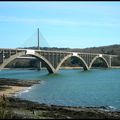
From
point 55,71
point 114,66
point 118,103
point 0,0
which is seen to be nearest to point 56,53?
point 55,71

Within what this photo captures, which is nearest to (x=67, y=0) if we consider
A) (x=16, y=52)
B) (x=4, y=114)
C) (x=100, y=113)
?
(x=4, y=114)

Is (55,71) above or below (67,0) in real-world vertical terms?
below

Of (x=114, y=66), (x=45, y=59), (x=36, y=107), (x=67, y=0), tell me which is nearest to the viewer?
(x=67, y=0)

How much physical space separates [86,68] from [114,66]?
1695 inches

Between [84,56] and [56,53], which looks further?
[84,56]

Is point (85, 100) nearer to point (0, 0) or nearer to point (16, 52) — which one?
point (0, 0)

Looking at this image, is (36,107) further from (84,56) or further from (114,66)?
(114,66)

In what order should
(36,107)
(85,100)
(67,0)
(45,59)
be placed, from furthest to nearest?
(45,59), (85,100), (36,107), (67,0)

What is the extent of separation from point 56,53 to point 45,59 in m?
9.97

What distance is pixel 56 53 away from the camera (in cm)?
12256

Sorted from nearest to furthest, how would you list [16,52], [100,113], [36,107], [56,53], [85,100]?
[100,113] → [36,107] → [85,100] → [16,52] → [56,53]

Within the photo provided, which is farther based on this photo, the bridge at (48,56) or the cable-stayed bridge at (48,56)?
the cable-stayed bridge at (48,56)

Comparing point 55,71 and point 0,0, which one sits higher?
point 0,0

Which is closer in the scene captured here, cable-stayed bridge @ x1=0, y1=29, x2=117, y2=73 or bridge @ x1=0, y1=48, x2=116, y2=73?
bridge @ x1=0, y1=48, x2=116, y2=73
